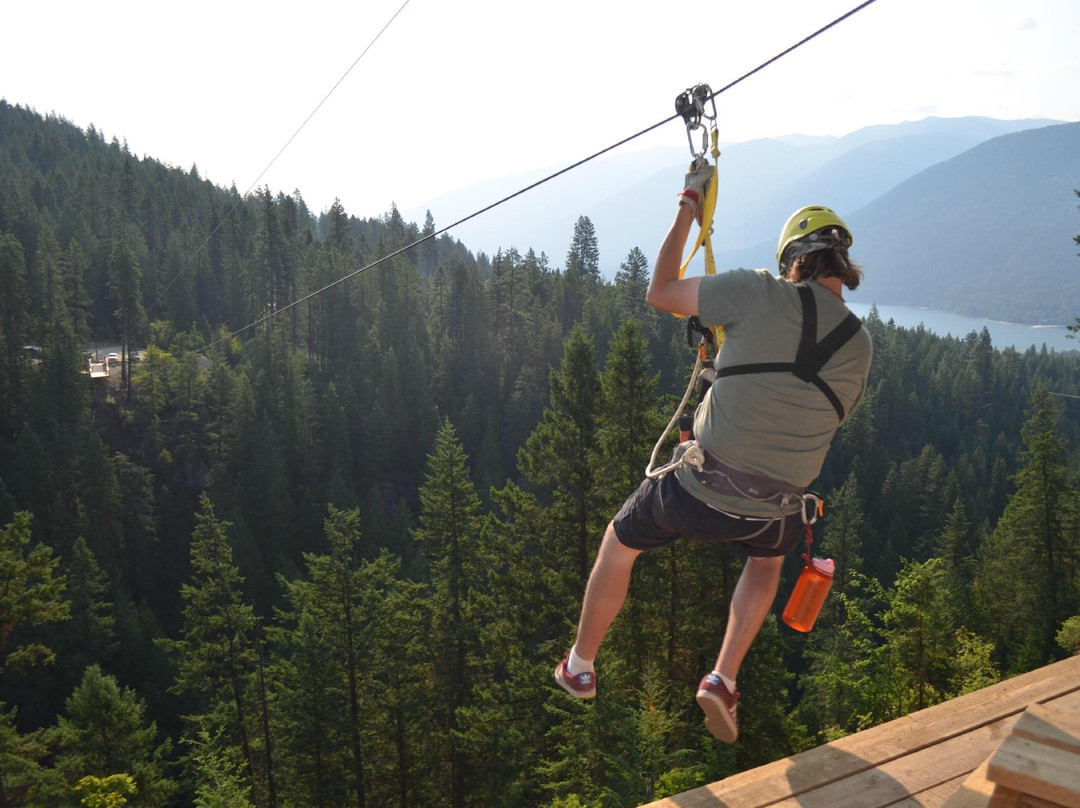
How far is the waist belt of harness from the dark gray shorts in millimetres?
84

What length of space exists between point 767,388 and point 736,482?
0.38m

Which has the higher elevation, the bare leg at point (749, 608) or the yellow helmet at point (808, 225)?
the yellow helmet at point (808, 225)

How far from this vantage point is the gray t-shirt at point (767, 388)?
2.71 meters

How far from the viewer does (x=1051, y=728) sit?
2.11 meters

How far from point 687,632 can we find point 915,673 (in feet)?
13.4

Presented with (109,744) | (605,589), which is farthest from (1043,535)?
(109,744)

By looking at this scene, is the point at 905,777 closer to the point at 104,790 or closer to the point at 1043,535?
the point at 104,790

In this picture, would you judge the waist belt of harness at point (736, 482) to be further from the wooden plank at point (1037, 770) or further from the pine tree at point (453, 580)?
the pine tree at point (453, 580)

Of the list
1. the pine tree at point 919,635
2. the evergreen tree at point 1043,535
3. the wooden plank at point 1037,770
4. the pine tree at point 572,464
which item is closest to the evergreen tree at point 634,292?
the evergreen tree at point 1043,535

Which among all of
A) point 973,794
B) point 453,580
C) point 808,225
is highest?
point 808,225

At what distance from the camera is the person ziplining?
8.97 feet

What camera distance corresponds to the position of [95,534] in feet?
147

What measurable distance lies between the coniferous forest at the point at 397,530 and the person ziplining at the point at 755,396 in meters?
7.39

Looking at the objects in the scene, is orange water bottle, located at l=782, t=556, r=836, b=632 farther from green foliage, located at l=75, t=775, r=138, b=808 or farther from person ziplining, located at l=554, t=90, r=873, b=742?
green foliage, located at l=75, t=775, r=138, b=808
